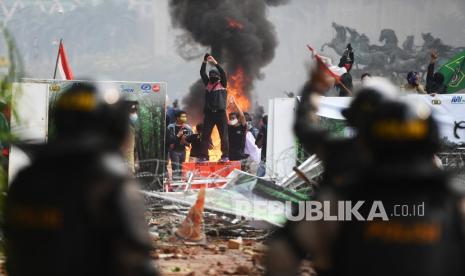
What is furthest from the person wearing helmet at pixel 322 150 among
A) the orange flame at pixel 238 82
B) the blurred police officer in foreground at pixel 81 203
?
the orange flame at pixel 238 82

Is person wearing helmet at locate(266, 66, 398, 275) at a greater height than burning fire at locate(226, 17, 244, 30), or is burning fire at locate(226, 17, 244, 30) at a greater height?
Answer: burning fire at locate(226, 17, 244, 30)

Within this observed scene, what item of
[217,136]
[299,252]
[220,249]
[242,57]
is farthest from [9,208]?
[242,57]

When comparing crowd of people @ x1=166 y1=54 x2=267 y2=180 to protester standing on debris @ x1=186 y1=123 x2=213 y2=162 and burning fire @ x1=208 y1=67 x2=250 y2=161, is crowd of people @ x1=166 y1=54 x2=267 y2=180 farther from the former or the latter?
burning fire @ x1=208 y1=67 x2=250 y2=161

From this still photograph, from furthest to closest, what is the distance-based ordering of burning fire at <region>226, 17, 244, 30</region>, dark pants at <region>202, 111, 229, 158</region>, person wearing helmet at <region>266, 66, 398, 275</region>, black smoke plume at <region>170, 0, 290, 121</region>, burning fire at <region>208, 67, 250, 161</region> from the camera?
burning fire at <region>226, 17, 244, 30</region>, black smoke plume at <region>170, 0, 290, 121</region>, burning fire at <region>208, 67, 250, 161</region>, dark pants at <region>202, 111, 229, 158</region>, person wearing helmet at <region>266, 66, 398, 275</region>

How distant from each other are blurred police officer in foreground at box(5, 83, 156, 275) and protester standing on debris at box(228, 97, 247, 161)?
484 inches

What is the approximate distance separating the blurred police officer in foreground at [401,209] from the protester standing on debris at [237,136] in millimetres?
12350

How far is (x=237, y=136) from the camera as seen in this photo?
1584 centimetres

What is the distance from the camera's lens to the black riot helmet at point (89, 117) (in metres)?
2.96

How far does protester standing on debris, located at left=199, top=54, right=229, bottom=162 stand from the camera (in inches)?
607

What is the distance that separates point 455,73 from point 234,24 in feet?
46.9

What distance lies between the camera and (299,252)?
123 inches

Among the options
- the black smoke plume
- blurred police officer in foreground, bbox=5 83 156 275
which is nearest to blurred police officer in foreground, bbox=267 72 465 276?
blurred police officer in foreground, bbox=5 83 156 275

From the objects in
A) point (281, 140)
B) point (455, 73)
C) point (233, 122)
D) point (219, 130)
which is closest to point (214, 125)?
point (219, 130)

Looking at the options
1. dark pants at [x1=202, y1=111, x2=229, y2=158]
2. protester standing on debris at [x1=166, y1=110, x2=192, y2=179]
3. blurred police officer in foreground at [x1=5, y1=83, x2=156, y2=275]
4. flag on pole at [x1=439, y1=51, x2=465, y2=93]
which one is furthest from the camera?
dark pants at [x1=202, y1=111, x2=229, y2=158]
